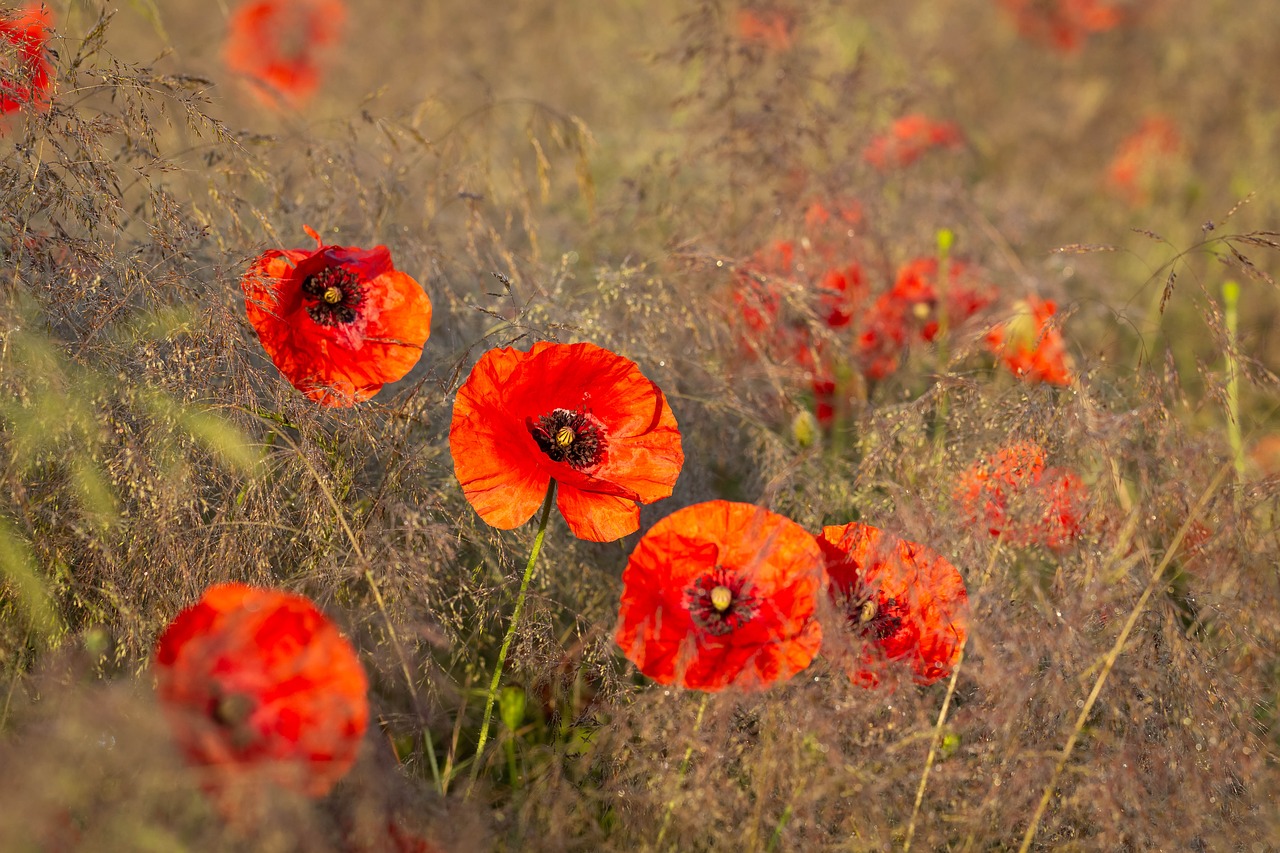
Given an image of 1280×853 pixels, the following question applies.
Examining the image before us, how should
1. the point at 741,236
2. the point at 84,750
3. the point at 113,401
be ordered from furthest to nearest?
the point at 741,236 < the point at 113,401 < the point at 84,750

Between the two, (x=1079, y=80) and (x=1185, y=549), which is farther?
(x=1079, y=80)

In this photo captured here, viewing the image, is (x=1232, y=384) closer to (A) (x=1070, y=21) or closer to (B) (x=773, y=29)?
(B) (x=773, y=29)

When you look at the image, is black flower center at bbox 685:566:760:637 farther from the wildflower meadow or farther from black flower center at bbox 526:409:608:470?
black flower center at bbox 526:409:608:470

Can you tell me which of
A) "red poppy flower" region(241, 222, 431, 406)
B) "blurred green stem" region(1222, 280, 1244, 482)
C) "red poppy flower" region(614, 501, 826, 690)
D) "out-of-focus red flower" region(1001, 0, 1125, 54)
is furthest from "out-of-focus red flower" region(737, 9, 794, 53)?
"out-of-focus red flower" region(1001, 0, 1125, 54)

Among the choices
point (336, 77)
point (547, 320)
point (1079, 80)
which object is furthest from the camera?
point (1079, 80)

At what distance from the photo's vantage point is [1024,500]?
1.27m

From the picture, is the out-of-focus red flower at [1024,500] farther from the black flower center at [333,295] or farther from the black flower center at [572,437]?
the black flower center at [333,295]

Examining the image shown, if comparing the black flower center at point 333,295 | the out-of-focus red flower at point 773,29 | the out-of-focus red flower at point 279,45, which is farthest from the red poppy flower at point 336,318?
the out-of-focus red flower at point 279,45

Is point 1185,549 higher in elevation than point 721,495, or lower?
higher

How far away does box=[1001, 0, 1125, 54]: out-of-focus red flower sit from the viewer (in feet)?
14.1

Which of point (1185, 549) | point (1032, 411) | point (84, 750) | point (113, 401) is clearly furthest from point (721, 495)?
point (84, 750)

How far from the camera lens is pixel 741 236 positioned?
7.01ft

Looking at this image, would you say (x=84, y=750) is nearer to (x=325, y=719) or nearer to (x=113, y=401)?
(x=325, y=719)

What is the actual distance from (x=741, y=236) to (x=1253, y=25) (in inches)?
124
